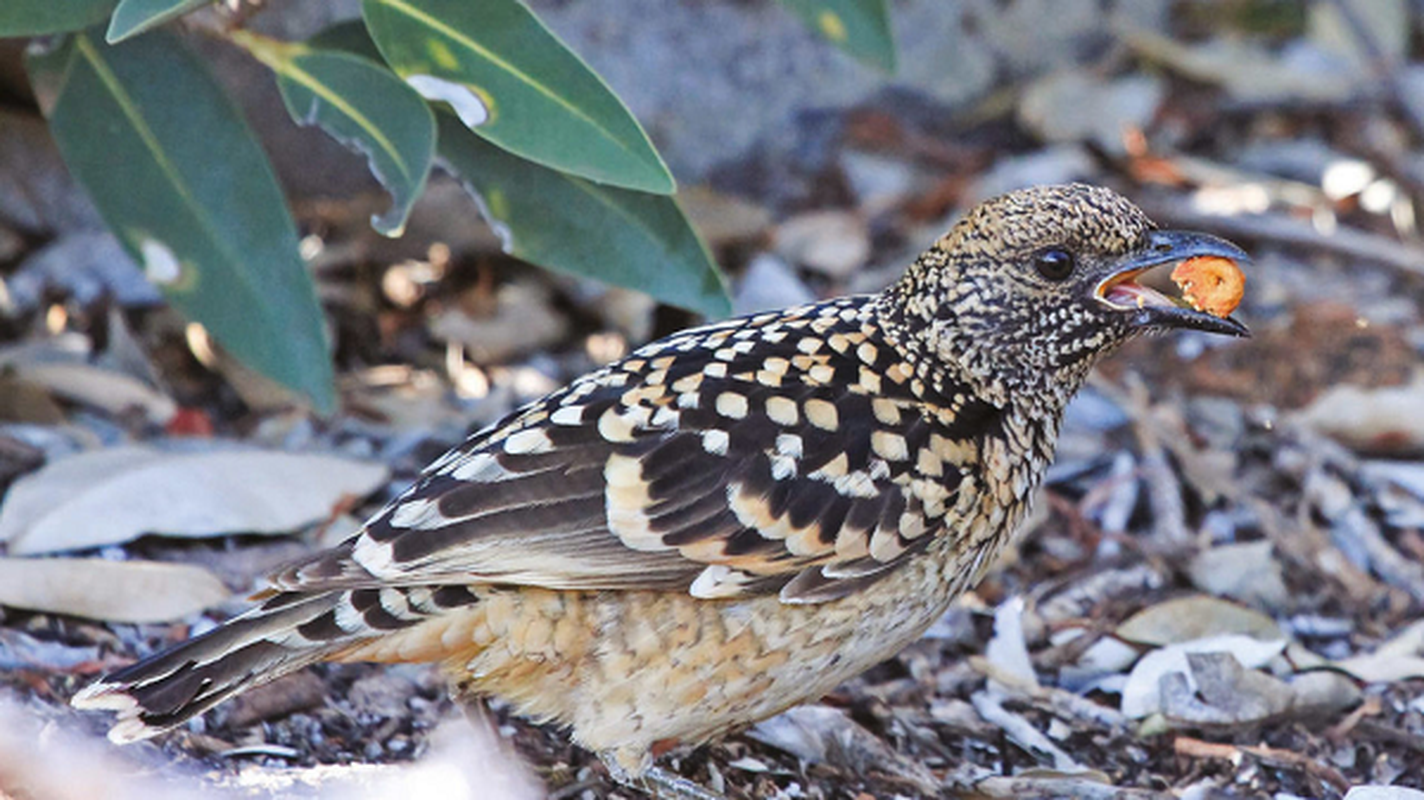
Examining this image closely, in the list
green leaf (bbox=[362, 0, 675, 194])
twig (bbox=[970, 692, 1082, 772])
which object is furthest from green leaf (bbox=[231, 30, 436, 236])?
twig (bbox=[970, 692, 1082, 772])

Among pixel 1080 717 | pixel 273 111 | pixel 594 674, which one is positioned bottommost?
pixel 1080 717

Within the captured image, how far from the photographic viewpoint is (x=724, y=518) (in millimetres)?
3244

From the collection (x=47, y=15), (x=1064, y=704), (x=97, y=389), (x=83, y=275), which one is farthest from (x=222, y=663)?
(x=83, y=275)

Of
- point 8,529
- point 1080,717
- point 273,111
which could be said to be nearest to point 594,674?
point 1080,717

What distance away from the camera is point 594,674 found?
321cm

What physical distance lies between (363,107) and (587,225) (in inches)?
22.4

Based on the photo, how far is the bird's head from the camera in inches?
138

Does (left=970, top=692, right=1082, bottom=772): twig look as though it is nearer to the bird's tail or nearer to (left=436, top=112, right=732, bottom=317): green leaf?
(left=436, top=112, right=732, bottom=317): green leaf

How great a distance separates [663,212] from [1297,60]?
3.48 meters

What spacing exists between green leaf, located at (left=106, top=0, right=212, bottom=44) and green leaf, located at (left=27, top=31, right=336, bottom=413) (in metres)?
0.78

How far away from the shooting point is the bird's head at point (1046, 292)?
352 centimetres

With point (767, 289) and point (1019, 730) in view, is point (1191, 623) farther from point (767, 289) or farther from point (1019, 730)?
point (767, 289)

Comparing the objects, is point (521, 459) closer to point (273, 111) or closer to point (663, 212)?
point (663, 212)

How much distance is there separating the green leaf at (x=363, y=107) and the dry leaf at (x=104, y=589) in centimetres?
89
